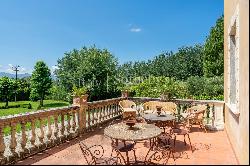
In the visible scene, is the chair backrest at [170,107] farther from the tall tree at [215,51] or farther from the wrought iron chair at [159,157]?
the tall tree at [215,51]

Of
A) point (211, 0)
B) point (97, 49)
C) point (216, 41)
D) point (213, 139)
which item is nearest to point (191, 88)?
point (211, 0)

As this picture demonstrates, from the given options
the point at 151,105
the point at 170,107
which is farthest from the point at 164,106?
the point at 151,105

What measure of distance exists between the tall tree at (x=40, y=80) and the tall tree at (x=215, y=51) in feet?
67.6

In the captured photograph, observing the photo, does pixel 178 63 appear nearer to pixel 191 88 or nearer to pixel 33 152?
pixel 191 88

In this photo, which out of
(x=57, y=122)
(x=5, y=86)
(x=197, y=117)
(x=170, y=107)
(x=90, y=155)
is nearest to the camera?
(x=90, y=155)

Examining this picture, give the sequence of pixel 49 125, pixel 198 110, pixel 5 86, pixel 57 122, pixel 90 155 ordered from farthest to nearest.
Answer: pixel 5 86 → pixel 198 110 → pixel 57 122 → pixel 49 125 → pixel 90 155

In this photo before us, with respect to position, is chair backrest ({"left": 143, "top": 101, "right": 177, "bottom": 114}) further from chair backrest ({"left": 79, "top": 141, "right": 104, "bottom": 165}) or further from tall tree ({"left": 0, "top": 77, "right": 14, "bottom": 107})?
tall tree ({"left": 0, "top": 77, "right": 14, "bottom": 107})

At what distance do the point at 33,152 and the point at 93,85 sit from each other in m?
21.1

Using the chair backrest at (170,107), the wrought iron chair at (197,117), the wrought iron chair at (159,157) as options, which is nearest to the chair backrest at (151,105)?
the chair backrest at (170,107)

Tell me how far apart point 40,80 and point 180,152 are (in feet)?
107

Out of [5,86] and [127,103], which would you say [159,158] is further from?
[5,86]

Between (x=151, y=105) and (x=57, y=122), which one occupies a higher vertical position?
(x=151, y=105)

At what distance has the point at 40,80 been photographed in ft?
119

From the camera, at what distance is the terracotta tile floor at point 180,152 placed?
5609mm
